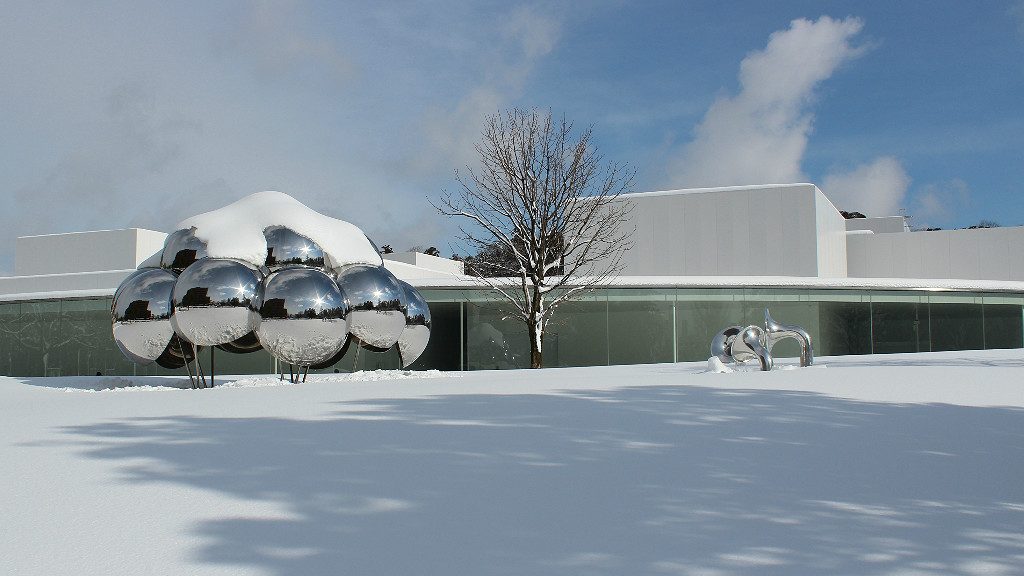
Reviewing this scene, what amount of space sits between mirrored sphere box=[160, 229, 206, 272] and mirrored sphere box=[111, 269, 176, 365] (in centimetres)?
40

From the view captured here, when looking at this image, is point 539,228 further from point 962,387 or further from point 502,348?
point 962,387

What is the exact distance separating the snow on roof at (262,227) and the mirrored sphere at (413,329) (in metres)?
0.99

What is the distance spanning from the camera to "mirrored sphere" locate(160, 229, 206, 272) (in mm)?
13281

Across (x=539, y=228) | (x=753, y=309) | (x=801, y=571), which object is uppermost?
(x=539, y=228)

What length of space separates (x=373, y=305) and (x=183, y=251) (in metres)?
3.31

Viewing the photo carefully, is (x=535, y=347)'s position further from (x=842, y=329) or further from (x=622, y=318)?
(x=842, y=329)

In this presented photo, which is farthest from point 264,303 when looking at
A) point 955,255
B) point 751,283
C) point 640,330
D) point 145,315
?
point 955,255

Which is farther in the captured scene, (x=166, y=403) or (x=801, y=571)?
(x=166, y=403)

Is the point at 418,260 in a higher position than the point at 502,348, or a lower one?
higher

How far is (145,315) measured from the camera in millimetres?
12688

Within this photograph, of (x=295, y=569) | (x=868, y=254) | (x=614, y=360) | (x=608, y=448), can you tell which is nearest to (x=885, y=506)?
(x=608, y=448)

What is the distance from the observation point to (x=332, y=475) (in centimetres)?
500

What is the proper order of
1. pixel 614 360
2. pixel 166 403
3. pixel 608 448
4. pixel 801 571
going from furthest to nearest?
pixel 614 360 → pixel 166 403 → pixel 608 448 → pixel 801 571

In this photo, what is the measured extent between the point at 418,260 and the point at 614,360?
30178mm
